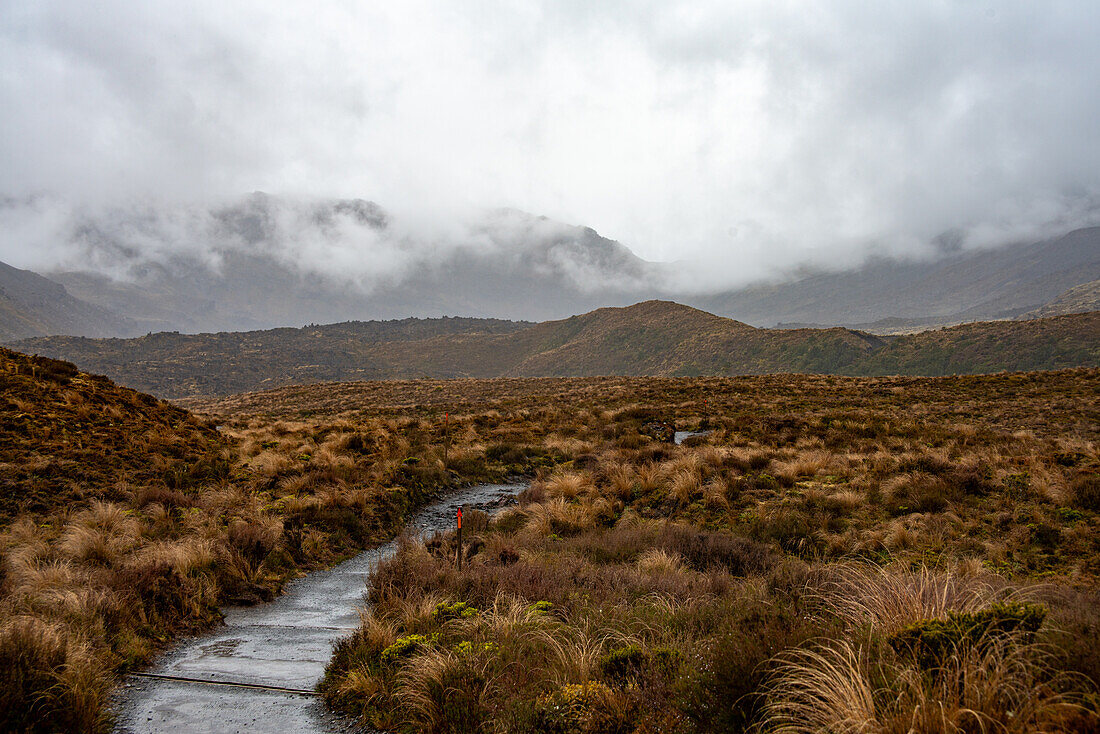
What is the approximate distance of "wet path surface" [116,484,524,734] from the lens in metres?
4.94

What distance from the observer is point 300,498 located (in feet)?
38.6

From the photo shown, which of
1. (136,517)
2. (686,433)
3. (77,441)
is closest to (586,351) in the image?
(686,433)

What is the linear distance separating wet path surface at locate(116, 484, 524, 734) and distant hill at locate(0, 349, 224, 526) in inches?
197

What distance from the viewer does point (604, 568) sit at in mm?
7535

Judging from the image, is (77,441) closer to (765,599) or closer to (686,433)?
(765,599)

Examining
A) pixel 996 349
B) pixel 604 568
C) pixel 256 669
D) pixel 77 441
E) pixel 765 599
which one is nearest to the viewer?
pixel 765 599

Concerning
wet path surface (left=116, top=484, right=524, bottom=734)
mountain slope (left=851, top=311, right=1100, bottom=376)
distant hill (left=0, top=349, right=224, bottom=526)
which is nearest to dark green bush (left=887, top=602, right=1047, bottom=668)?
wet path surface (left=116, top=484, right=524, bottom=734)

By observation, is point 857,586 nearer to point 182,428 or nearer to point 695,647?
point 695,647

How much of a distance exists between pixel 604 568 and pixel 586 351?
133278 millimetres

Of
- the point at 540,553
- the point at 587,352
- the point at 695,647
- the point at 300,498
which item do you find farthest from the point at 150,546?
the point at 587,352

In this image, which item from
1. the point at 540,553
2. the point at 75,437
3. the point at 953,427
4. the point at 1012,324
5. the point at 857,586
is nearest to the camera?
the point at 857,586

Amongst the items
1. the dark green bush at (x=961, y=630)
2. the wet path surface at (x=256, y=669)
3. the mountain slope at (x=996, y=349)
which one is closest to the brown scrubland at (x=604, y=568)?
the dark green bush at (x=961, y=630)

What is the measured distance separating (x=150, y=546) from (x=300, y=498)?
12.4ft

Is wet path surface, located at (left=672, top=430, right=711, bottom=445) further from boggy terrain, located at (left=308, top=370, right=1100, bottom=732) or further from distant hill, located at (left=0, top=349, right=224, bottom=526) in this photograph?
distant hill, located at (left=0, top=349, right=224, bottom=526)
